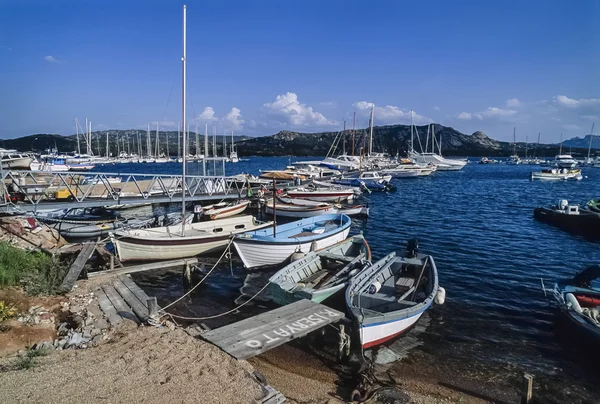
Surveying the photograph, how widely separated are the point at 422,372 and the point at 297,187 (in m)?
30.3

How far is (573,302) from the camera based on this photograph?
11.5 m

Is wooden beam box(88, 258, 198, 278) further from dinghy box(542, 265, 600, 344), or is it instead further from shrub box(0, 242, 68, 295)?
dinghy box(542, 265, 600, 344)

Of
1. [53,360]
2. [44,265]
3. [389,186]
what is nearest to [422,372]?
[53,360]

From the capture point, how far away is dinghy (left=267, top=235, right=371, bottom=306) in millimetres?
12016

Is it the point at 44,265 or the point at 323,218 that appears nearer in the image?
the point at 44,265

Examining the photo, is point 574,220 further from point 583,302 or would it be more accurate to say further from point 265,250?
point 265,250

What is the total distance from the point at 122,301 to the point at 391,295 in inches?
335

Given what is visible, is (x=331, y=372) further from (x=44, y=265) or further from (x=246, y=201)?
(x=246, y=201)

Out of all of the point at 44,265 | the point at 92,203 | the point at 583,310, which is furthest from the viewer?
the point at 92,203

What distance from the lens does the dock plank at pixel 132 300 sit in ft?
33.5

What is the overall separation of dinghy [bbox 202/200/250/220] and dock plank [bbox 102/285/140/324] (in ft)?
47.0

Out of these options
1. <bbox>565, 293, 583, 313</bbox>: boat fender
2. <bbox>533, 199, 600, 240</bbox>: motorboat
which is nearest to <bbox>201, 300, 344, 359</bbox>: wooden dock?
<bbox>565, 293, 583, 313</bbox>: boat fender

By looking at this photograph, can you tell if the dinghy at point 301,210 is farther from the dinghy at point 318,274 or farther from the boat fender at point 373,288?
the boat fender at point 373,288

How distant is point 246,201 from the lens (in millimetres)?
29516
